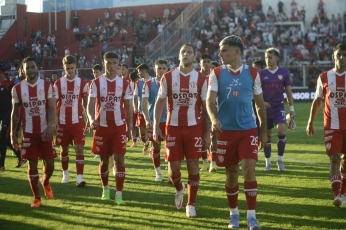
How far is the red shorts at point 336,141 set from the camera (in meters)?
6.75

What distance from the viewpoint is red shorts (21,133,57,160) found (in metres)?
7.22

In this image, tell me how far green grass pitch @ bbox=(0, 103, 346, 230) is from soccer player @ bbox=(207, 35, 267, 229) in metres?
0.90

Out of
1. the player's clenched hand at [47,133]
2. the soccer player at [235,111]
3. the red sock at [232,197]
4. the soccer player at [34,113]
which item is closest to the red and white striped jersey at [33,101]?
the soccer player at [34,113]

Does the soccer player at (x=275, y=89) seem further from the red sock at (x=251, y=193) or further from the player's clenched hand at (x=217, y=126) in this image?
the player's clenched hand at (x=217, y=126)

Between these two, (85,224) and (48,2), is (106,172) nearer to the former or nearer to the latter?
(85,224)

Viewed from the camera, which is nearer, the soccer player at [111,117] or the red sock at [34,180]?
the red sock at [34,180]

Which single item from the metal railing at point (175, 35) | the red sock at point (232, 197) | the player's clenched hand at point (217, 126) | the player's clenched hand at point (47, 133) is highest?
the metal railing at point (175, 35)

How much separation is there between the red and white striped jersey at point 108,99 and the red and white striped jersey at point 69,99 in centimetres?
164

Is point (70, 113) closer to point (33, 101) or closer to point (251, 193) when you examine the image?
point (33, 101)

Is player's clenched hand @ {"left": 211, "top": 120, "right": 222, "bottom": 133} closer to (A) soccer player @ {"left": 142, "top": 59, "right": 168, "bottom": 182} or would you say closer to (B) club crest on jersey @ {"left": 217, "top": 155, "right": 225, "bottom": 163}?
(B) club crest on jersey @ {"left": 217, "top": 155, "right": 225, "bottom": 163}

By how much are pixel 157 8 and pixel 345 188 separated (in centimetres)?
3754

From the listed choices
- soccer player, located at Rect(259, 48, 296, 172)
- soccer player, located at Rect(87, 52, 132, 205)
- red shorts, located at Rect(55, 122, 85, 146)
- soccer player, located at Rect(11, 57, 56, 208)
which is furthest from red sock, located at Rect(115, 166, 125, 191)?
soccer player, located at Rect(259, 48, 296, 172)

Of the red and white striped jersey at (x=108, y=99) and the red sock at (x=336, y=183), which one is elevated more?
the red and white striped jersey at (x=108, y=99)

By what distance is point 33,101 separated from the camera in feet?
23.9
